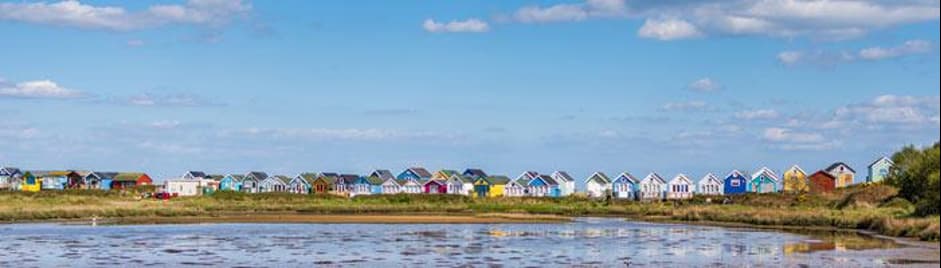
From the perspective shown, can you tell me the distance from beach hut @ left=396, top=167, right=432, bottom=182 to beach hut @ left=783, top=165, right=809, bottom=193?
5227 centimetres

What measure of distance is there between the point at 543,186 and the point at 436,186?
1515cm

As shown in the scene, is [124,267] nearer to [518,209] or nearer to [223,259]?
[223,259]

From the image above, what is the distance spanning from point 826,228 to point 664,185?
8330cm

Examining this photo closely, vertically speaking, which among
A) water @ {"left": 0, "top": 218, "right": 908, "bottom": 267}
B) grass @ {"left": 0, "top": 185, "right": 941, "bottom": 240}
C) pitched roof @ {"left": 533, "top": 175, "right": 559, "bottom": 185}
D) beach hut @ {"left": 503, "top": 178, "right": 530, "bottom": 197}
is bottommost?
water @ {"left": 0, "top": 218, "right": 908, "bottom": 267}

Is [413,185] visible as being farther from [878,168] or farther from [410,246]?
[410,246]

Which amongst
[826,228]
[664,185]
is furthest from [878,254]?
[664,185]


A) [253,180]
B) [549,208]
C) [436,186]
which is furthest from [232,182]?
[549,208]

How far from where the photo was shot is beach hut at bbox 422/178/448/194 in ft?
535

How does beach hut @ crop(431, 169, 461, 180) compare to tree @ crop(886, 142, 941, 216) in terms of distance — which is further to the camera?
beach hut @ crop(431, 169, 461, 180)

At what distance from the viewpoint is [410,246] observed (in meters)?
52.0

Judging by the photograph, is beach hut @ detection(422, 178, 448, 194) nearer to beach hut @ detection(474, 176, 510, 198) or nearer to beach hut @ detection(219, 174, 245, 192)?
beach hut @ detection(474, 176, 510, 198)

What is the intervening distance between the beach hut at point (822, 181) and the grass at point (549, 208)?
1939 cm

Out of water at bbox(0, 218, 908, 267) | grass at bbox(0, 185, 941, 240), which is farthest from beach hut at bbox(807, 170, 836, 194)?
water at bbox(0, 218, 908, 267)

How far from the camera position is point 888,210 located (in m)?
75.8
